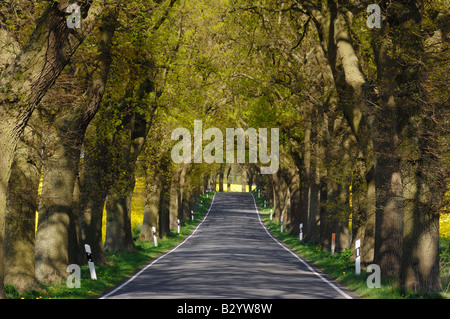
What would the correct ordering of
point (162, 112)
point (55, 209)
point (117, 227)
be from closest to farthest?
point (55, 209), point (117, 227), point (162, 112)

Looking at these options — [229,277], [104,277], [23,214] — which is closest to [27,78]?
[23,214]

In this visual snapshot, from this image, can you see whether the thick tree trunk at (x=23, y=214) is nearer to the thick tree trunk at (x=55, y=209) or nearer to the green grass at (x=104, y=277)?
the green grass at (x=104, y=277)

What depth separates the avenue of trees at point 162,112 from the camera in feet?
46.0

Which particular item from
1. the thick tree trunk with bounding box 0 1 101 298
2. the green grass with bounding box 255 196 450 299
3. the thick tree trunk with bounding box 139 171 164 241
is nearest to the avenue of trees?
the thick tree trunk with bounding box 0 1 101 298

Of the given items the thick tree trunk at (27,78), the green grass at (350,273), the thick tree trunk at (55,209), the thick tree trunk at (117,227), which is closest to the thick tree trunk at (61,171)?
the thick tree trunk at (55,209)

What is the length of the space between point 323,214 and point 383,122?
59.9 feet

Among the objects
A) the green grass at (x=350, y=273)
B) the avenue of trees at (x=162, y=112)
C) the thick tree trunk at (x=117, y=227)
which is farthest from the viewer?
the thick tree trunk at (x=117, y=227)

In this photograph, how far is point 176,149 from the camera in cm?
4312

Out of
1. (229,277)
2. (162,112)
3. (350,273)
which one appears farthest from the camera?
(162,112)

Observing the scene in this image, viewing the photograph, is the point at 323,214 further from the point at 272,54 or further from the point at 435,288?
the point at 435,288

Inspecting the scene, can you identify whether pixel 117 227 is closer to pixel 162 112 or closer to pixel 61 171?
pixel 162 112

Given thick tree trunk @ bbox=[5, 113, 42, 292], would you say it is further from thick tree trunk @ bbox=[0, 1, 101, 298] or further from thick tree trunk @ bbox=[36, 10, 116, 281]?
thick tree trunk @ bbox=[0, 1, 101, 298]

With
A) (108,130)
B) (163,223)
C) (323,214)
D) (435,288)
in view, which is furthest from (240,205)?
(435,288)

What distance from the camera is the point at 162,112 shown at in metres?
32.5
